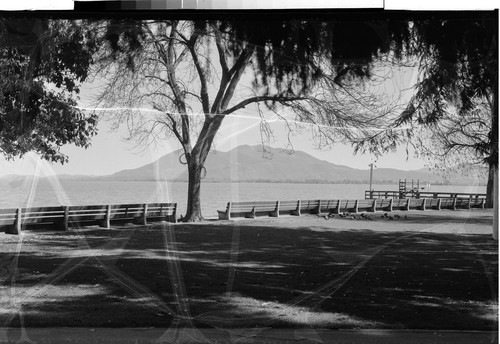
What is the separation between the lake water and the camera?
346cm

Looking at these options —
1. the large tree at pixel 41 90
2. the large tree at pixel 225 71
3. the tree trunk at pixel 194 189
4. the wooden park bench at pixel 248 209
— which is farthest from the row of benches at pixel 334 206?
the large tree at pixel 41 90

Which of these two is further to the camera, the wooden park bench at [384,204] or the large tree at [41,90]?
the wooden park bench at [384,204]

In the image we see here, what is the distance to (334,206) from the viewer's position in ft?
11.8

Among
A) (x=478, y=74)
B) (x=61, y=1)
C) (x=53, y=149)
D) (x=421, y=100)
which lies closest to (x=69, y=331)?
(x=53, y=149)

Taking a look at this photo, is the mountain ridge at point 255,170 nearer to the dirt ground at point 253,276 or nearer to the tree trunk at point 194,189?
the tree trunk at point 194,189

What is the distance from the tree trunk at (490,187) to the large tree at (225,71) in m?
0.64

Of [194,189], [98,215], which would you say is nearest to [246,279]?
[194,189]

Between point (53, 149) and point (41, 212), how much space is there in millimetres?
351

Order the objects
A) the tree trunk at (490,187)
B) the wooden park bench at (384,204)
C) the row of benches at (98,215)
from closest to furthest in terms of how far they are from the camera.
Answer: the tree trunk at (490,187), the row of benches at (98,215), the wooden park bench at (384,204)

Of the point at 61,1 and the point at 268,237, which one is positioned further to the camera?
the point at 268,237

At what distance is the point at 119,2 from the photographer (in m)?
3.13

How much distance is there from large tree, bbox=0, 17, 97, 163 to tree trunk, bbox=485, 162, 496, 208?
212 cm

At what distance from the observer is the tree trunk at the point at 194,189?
11.4 feet

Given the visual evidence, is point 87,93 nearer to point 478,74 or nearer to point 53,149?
point 53,149
